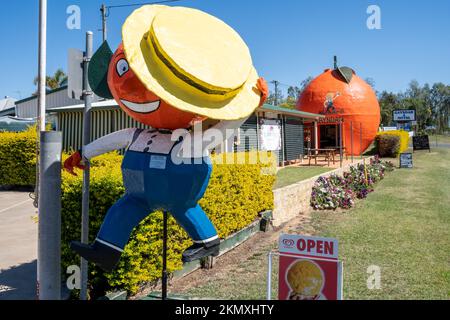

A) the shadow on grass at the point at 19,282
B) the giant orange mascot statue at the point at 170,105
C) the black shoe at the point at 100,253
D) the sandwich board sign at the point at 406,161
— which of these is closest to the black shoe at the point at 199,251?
the giant orange mascot statue at the point at 170,105

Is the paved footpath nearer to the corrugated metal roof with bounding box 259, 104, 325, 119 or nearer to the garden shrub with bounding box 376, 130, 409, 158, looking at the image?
the corrugated metal roof with bounding box 259, 104, 325, 119

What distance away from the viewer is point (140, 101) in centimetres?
307

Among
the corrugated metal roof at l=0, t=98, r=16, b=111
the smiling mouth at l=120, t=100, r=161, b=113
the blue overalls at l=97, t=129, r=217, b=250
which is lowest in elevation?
the blue overalls at l=97, t=129, r=217, b=250

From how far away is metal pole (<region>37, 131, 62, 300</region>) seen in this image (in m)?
3.20

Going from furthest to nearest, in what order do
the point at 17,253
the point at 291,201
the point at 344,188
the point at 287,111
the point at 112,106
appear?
the point at 287,111, the point at 344,188, the point at 112,106, the point at 291,201, the point at 17,253

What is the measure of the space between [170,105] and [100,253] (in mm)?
1327

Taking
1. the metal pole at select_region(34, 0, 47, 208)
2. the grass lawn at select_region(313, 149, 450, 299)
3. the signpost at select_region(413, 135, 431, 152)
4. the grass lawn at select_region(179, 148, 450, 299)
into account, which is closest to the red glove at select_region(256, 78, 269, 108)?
the metal pole at select_region(34, 0, 47, 208)

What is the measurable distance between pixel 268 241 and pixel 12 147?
1034cm

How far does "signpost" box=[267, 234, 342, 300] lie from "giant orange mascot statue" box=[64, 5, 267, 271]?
2.24 ft

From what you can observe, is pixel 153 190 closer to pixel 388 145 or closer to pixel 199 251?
pixel 199 251

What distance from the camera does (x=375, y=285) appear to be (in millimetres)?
4922

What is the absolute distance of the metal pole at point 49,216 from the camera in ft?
10.5

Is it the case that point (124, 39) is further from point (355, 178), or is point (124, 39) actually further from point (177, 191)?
point (355, 178)

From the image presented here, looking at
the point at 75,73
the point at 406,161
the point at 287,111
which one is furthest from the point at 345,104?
the point at 75,73
